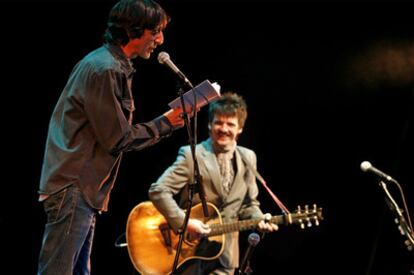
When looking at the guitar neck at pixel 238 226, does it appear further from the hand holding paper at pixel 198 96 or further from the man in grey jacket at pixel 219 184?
the hand holding paper at pixel 198 96

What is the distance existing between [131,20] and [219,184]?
5.49ft

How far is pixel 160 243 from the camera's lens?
13.1 ft

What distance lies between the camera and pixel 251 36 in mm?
5172

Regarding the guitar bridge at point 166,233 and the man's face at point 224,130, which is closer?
the guitar bridge at point 166,233

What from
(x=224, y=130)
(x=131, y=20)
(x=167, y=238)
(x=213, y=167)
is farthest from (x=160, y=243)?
(x=131, y=20)

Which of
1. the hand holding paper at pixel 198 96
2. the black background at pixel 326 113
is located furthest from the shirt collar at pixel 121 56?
the black background at pixel 326 113

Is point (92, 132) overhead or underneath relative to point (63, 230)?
overhead

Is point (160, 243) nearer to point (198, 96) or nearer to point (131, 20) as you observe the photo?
point (198, 96)

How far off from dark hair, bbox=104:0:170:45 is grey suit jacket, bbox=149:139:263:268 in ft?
4.82

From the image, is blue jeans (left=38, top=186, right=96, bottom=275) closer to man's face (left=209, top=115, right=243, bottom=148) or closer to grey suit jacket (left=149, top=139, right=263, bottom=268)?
grey suit jacket (left=149, top=139, right=263, bottom=268)

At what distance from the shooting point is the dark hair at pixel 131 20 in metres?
2.67

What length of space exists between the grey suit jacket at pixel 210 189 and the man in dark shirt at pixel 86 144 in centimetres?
128

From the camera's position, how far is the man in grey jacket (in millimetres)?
3923

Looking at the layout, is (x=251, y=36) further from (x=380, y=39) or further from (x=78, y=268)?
(x=78, y=268)
